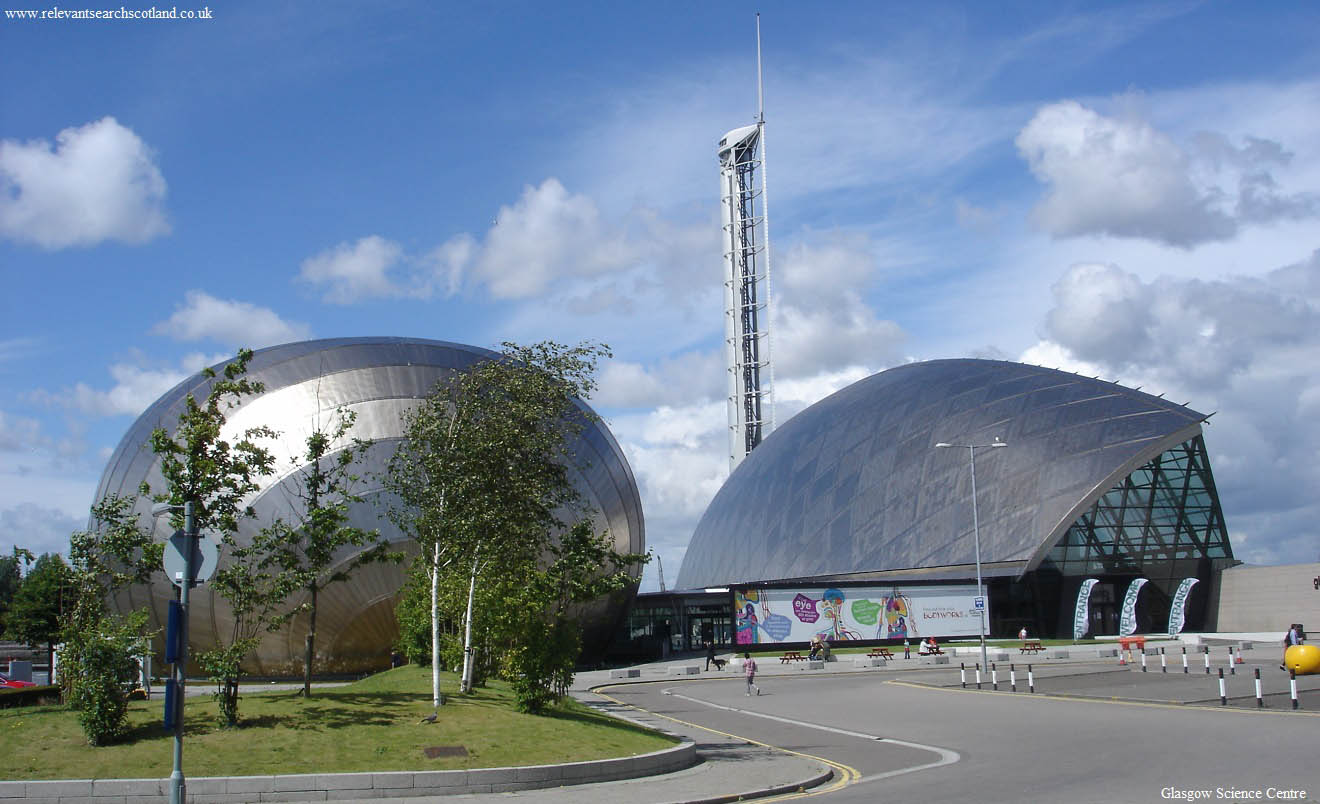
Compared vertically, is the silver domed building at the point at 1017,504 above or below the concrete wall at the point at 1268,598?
above

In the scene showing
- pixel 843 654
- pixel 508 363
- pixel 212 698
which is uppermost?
pixel 508 363

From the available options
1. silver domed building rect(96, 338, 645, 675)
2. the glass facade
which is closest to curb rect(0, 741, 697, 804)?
silver domed building rect(96, 338, 645, 675)

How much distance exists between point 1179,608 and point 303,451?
175 ft

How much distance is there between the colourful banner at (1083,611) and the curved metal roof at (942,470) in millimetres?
3382

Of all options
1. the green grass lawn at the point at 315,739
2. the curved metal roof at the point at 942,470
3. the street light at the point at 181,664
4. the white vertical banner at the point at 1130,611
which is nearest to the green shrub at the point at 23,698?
the green grass lawn at the point at 315,739

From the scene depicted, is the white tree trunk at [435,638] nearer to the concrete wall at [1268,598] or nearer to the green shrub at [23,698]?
the green shrub at [23,698]

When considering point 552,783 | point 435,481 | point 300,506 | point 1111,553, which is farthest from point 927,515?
point 552,783

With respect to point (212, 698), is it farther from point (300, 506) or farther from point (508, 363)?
point (300, 506)

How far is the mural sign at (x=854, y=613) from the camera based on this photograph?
56.2 metres

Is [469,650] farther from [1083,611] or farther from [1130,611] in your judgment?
[1130,611]

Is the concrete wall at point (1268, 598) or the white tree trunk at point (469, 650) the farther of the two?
the concrete wall at point (1268, 598)

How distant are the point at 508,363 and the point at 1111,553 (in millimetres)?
51511

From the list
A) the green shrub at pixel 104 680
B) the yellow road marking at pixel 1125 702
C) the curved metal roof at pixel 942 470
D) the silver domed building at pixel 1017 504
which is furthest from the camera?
the curved metal roof at pixel 942 470

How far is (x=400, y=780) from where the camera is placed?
604 inches
